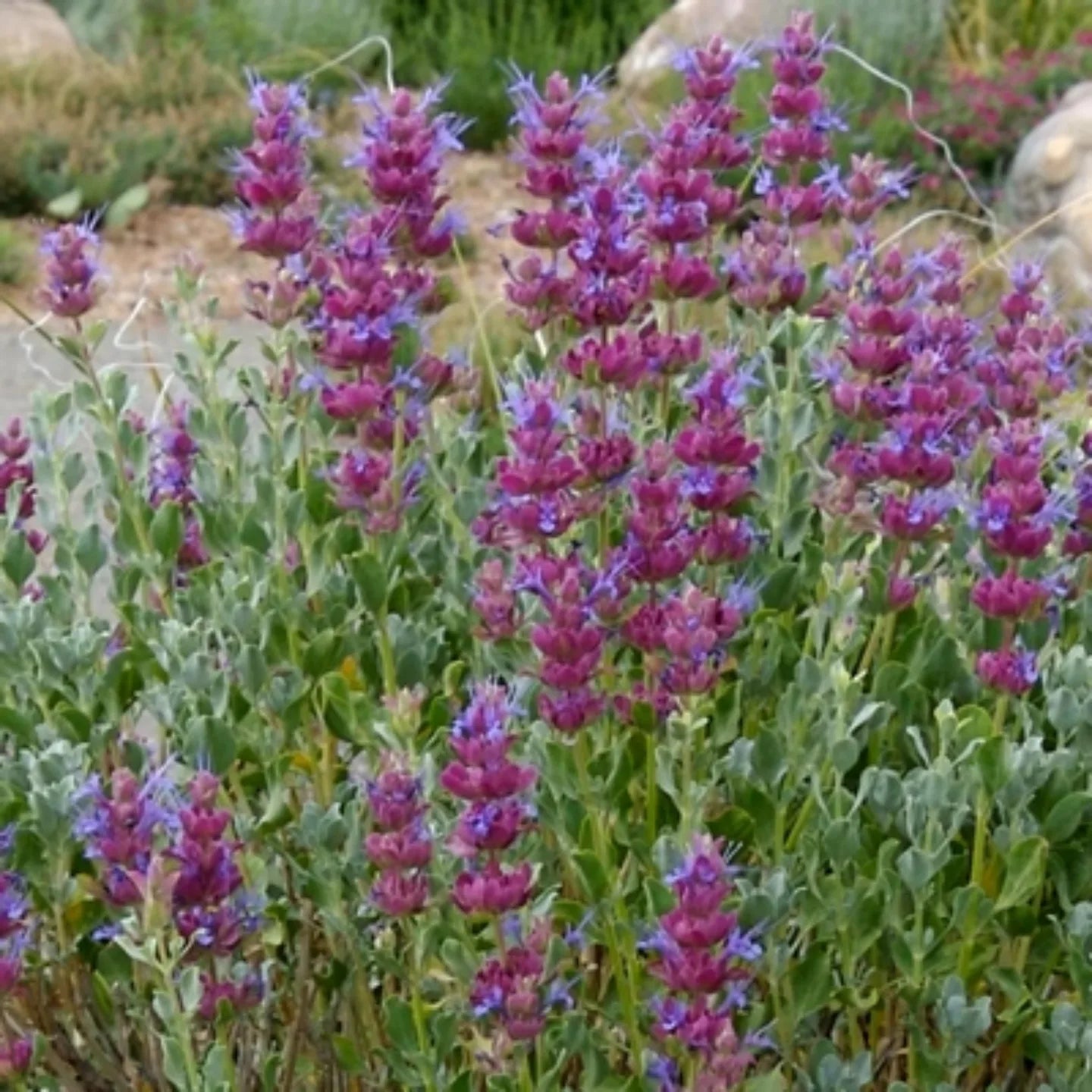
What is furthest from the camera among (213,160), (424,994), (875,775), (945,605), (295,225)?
(213,160)

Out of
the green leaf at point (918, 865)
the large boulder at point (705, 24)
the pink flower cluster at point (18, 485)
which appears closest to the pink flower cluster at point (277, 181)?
the pink flower cluster at point (18, 485)

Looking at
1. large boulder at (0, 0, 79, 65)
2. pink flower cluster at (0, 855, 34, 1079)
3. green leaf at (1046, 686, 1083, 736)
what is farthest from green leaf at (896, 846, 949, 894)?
large boulder at (0, 0, 79, 65)

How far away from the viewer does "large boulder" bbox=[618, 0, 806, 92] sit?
29.4 ft

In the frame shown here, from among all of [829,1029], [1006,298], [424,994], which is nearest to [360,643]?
[424,994]

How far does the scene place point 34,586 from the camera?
2.62 metres

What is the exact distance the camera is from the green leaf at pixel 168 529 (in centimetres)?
235

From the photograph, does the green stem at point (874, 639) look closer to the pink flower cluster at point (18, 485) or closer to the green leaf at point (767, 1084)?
the green leaf at point (767, 1084)

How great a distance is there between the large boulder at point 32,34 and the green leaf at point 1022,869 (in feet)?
25.5

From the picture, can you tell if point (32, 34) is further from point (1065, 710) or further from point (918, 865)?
point (918, 865)

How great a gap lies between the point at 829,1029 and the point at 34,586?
1017 mm

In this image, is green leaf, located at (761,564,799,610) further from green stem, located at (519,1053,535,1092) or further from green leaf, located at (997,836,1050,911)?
green stem, located at (519,1053,535,1092)

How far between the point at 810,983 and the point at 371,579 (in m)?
0.57

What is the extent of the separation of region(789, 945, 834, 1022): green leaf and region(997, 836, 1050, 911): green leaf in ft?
0.50

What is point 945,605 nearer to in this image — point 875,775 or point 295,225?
point 875,775
